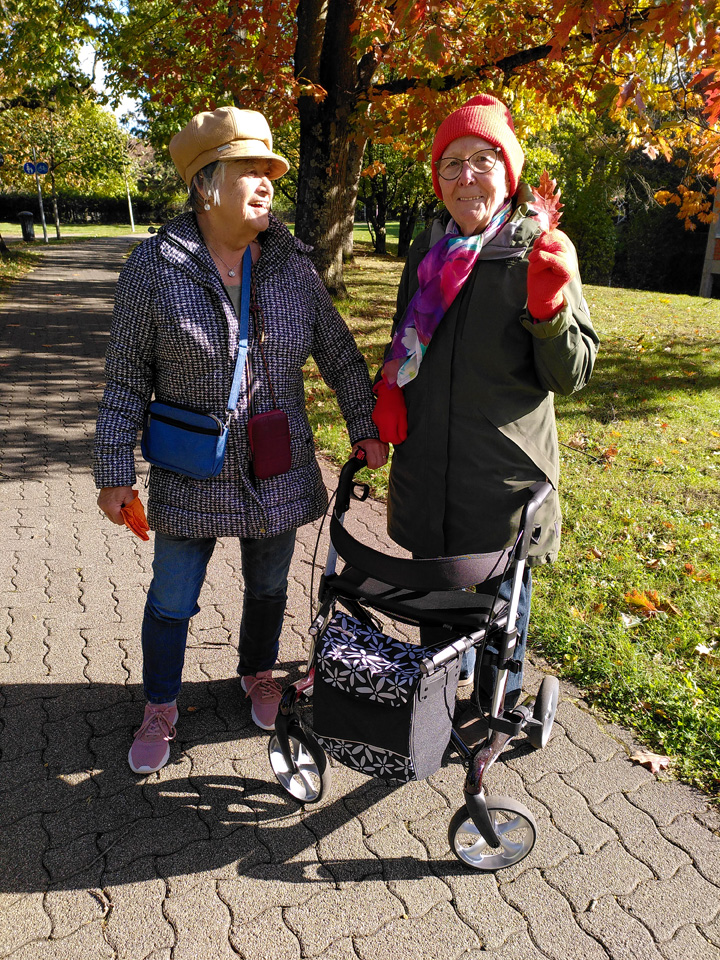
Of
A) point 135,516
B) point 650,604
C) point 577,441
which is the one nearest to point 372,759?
point 135,516

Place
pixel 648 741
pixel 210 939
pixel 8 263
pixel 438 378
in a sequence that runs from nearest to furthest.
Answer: pixel 210 939
pixel 438 378
pixel 648 741
pixel 8 263

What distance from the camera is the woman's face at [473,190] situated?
247 cm

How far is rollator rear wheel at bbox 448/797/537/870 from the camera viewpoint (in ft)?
8.27

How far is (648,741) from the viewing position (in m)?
3.21

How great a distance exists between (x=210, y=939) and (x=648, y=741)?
184cm

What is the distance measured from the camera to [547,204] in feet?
8.18

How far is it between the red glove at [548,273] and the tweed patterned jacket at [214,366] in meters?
0.87

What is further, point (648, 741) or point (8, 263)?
point (8, 263)

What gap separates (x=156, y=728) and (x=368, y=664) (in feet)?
3.94

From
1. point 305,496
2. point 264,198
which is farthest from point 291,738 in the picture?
point 264,198

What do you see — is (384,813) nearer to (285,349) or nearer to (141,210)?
(285,349)

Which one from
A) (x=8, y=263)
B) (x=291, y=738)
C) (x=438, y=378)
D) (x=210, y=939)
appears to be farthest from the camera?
(x=8, y=263)

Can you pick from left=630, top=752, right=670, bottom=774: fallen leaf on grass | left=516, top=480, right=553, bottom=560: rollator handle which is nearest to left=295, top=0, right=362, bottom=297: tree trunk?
left=630, top=752, right=670, bottom=774: fallen leaf on grass

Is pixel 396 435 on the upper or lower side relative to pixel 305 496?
upper
